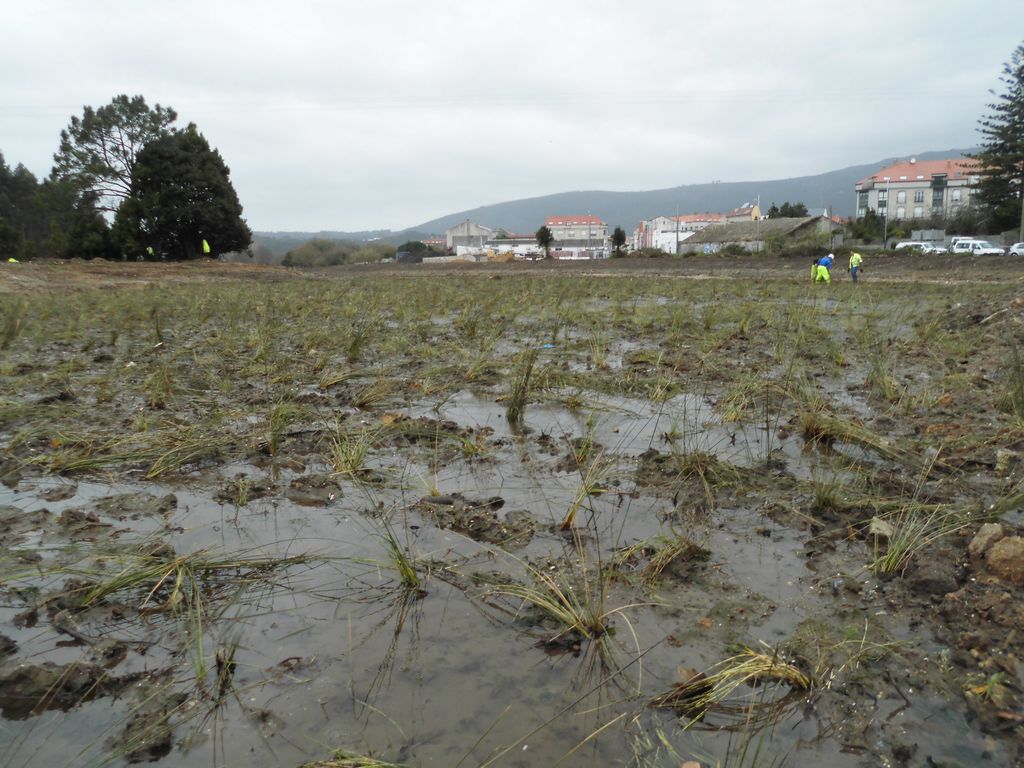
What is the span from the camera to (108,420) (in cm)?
447

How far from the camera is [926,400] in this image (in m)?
4.48

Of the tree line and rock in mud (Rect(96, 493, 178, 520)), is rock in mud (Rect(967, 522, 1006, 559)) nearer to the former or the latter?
rock in mud (Rect(96, 493, 178, 520))

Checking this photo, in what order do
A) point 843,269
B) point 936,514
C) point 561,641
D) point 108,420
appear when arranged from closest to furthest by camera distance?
point 561,641, point 936,514, point 108,420, point 843,269

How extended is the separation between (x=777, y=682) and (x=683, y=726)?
1.12 feet

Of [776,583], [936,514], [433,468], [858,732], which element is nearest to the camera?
[858,732]

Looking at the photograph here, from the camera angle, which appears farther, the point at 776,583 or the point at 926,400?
the point at 926,400

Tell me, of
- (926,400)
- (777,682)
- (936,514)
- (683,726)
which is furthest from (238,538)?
(926,400)

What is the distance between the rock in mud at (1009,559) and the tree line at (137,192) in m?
35.1

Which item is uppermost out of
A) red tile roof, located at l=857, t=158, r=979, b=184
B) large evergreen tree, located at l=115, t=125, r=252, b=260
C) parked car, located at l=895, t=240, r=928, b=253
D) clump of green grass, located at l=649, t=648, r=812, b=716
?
red tile roof, located at l=857, t=158, r=979, b=184

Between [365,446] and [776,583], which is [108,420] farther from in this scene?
[776,583]

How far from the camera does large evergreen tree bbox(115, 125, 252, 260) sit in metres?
32.8

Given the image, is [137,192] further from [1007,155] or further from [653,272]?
[1007,155]

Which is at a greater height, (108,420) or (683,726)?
(108,420)

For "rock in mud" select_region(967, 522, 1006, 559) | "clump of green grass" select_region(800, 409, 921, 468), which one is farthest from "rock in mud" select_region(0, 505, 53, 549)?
"clump of green grass" select_region(800, 409, 921, 468)
